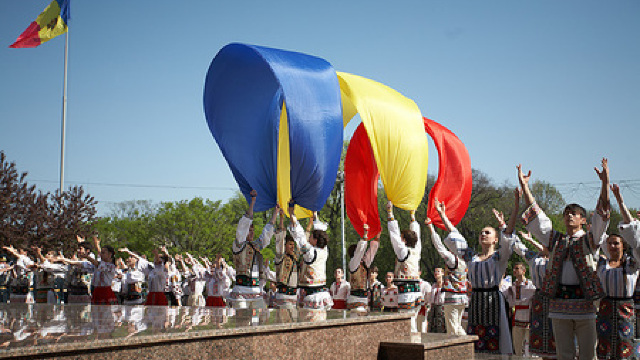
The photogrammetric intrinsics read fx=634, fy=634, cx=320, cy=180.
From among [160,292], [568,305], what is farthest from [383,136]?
[160,292]

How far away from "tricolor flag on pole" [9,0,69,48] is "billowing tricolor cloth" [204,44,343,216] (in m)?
13.2

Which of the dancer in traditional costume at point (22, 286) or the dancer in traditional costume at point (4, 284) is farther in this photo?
the dancer in traditional costume at point (4, 284)

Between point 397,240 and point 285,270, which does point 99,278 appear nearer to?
point 285,270

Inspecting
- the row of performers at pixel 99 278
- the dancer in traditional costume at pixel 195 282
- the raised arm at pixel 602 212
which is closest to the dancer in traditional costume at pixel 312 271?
the raised arm at pixel 602 212

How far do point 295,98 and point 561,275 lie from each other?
15.5 ft

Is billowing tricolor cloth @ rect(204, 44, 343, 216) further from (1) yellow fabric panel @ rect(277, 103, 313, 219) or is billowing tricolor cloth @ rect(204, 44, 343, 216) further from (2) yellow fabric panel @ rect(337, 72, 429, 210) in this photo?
(2) yellow fabric panel @ rect(337, 72, 429, 210)

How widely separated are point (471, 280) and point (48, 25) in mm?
21179

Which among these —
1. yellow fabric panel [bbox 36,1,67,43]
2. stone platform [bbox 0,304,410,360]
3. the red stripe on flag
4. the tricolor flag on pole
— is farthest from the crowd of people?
yellow fabric panel [bbox 36,1,67,43]

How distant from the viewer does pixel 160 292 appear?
613 inches

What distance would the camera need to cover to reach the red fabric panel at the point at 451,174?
39.8 ft

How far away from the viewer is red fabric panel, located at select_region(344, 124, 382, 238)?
12211mm

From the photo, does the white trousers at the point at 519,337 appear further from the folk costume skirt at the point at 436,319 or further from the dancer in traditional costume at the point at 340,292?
the dancer in traditional costume at the point at 340,292

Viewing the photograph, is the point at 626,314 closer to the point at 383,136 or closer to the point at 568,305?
the point at 568,305

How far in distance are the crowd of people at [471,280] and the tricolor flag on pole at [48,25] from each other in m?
8.48
